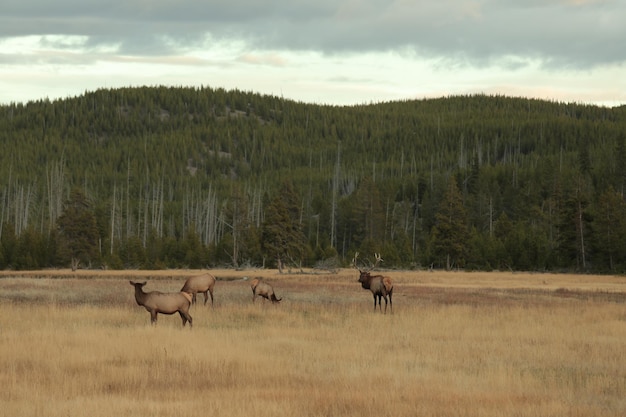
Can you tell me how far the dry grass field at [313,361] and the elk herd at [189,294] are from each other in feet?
1.78

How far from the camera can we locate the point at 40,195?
16562cm

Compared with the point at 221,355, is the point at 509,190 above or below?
above

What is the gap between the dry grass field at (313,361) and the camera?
12367 millimetres

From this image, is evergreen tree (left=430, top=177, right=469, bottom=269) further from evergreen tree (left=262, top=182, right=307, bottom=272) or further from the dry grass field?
the dry grass field

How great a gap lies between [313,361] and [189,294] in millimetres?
6983

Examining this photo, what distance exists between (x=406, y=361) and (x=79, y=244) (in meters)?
61.6

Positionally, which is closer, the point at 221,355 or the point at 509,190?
the point at 221,355

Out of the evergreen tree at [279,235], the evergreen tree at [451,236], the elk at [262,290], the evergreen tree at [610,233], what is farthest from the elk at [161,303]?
the evergreen tree at [451,236]

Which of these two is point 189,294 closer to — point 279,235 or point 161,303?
point 161,303

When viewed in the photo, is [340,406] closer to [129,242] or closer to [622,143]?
[129,242]

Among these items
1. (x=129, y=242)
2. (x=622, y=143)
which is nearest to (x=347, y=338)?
(x=129, y=242)

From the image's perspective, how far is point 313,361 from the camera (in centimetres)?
1688

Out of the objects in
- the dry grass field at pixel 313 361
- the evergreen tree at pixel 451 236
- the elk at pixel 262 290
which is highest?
the evergreen tree at pixel 451 236

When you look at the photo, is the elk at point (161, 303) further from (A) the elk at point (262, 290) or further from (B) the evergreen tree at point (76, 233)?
(B) the evergreen tree at point (76, 233)
